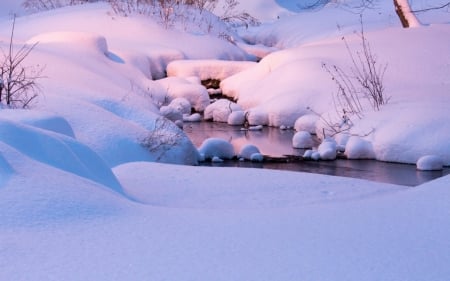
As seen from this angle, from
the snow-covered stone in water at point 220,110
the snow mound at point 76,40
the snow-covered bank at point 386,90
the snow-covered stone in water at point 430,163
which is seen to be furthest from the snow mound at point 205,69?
the snow-covered stone in water at point 430,163

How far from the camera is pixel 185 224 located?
315cm

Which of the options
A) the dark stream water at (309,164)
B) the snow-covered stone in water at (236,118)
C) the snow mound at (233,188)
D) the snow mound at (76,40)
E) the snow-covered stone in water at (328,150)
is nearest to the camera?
the snow mound at (233,188)

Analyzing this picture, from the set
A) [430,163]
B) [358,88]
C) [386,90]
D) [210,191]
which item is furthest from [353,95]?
[210,191]

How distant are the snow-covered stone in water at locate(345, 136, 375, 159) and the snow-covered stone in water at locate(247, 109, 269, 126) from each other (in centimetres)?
273

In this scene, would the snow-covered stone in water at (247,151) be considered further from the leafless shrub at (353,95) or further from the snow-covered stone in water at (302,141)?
the leafless shrub at (353,95)

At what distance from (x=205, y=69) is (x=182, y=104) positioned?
10.0ft

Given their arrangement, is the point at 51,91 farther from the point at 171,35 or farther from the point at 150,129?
the point at 171,35

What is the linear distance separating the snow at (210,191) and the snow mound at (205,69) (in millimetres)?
2897

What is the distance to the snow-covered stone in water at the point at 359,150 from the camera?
848 cm

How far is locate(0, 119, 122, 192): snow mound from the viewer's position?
12.1 feet

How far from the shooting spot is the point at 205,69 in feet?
49.0

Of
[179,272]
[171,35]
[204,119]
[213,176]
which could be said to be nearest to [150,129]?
[213,176]

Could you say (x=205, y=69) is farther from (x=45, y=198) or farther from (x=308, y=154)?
(x=45, y=198)

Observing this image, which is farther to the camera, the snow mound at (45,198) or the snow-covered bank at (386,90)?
the snow-covered bank at (386,90)
